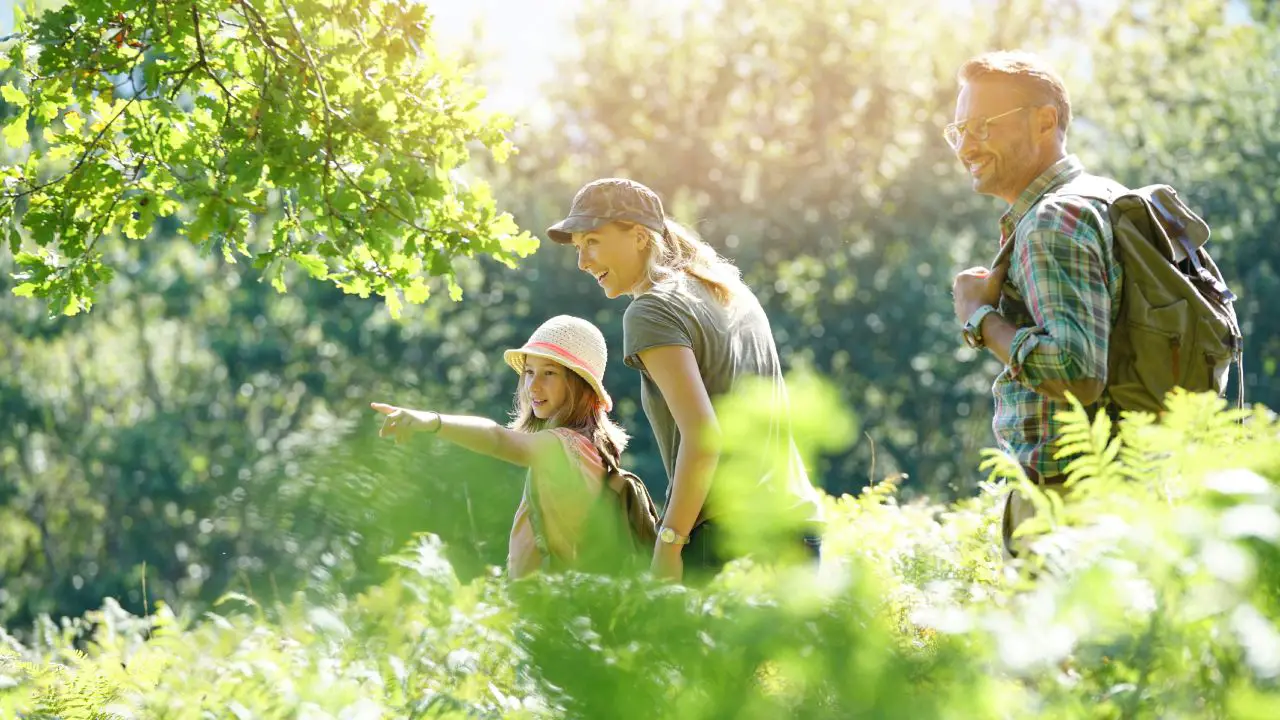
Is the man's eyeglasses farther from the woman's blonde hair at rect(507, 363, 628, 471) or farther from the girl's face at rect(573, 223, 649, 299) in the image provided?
the woman's blonde hair at rect(507, 363, 628, 471)

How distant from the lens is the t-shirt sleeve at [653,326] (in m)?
3.30

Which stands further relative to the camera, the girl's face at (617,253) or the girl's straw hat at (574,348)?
the girl's straw hat at (574,348)

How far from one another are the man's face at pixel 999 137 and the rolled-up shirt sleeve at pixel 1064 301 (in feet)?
0.85

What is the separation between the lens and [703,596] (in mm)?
1548

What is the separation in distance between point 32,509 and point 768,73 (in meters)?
17.9

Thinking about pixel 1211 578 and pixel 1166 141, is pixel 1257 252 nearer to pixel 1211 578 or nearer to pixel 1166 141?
pixel 1166 141

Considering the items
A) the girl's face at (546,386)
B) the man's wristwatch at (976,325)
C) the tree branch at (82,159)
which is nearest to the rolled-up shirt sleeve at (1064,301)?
the man's wristwatch at (976,325)

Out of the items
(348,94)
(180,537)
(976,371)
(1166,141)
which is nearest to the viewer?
(348,94)

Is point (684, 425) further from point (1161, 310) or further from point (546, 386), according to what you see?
Answer: point (1161, 310)

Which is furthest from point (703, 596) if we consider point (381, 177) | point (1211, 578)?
point (381, 177)

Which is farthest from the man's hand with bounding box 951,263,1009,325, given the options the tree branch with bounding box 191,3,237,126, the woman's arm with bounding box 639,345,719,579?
the tree branch with bounding box 191,3,237,126

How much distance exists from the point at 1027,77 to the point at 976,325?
22.1 inches

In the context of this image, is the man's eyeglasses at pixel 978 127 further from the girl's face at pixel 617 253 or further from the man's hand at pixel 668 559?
the man's hand at pixel 668 559

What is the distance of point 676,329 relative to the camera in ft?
10.9
